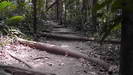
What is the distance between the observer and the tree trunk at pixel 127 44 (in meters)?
1.11

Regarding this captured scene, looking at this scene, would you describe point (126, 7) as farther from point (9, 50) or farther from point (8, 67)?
point (9, 50)

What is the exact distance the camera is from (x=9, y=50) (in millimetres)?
7219

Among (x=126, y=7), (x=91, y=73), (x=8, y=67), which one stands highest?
(x=126, y=7)

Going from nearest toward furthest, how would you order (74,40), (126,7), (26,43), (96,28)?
(126,7) → (26,43) → (74,40) → (96,28)

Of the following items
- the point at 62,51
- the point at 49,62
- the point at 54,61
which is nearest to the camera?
the point at 49,62

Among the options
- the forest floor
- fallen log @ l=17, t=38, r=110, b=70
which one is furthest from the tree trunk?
fallen log @ l=17, t=38, r=110, b=70

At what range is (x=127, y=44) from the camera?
113 cm

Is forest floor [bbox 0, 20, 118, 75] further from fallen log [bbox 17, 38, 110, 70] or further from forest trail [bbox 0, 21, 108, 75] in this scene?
fallen log [bbox 17, 38, 110, 70]

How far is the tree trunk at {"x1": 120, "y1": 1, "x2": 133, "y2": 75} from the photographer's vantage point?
111 cm

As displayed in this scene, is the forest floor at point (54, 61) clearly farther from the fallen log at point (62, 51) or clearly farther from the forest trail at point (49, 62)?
the fallen log at point (62, 51)

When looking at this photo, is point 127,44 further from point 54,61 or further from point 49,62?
point 54,61

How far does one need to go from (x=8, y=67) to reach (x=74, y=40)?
547cm

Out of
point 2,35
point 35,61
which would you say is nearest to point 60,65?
point 35,61

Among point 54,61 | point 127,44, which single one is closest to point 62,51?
point 54,61
